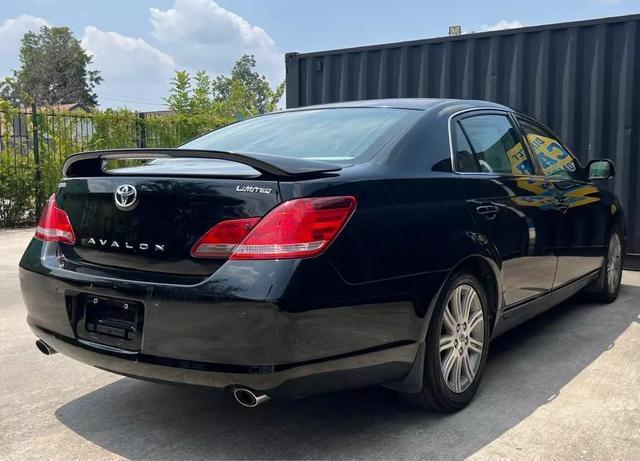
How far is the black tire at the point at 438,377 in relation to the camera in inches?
110

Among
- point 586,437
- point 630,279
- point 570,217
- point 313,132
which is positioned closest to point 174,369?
point 313,132

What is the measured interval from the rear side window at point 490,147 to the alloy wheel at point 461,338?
0.66 m

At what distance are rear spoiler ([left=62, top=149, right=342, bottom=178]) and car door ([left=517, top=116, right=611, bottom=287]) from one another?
7.07 feet

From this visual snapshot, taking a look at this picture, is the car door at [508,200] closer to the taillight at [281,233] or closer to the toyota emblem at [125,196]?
the taillight at [281,233]

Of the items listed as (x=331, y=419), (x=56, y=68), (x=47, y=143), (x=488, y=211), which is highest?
(x=56, y=68)

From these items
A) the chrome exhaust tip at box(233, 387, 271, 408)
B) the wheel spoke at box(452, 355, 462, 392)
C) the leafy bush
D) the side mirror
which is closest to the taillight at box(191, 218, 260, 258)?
the chrome exhaust tip at box(233, 387, 271, 408)

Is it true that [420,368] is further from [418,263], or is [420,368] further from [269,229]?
[269,229]

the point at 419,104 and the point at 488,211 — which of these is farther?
the point at 419,104

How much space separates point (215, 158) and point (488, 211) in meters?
1.49

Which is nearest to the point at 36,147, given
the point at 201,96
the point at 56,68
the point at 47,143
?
the point at 47,143

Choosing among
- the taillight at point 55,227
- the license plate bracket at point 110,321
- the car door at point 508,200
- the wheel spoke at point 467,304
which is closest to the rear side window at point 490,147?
the car door at point 508,200

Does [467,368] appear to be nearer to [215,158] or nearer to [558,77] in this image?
[215,158]

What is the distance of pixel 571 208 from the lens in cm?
434

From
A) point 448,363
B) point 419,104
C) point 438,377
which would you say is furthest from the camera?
point 419,104
